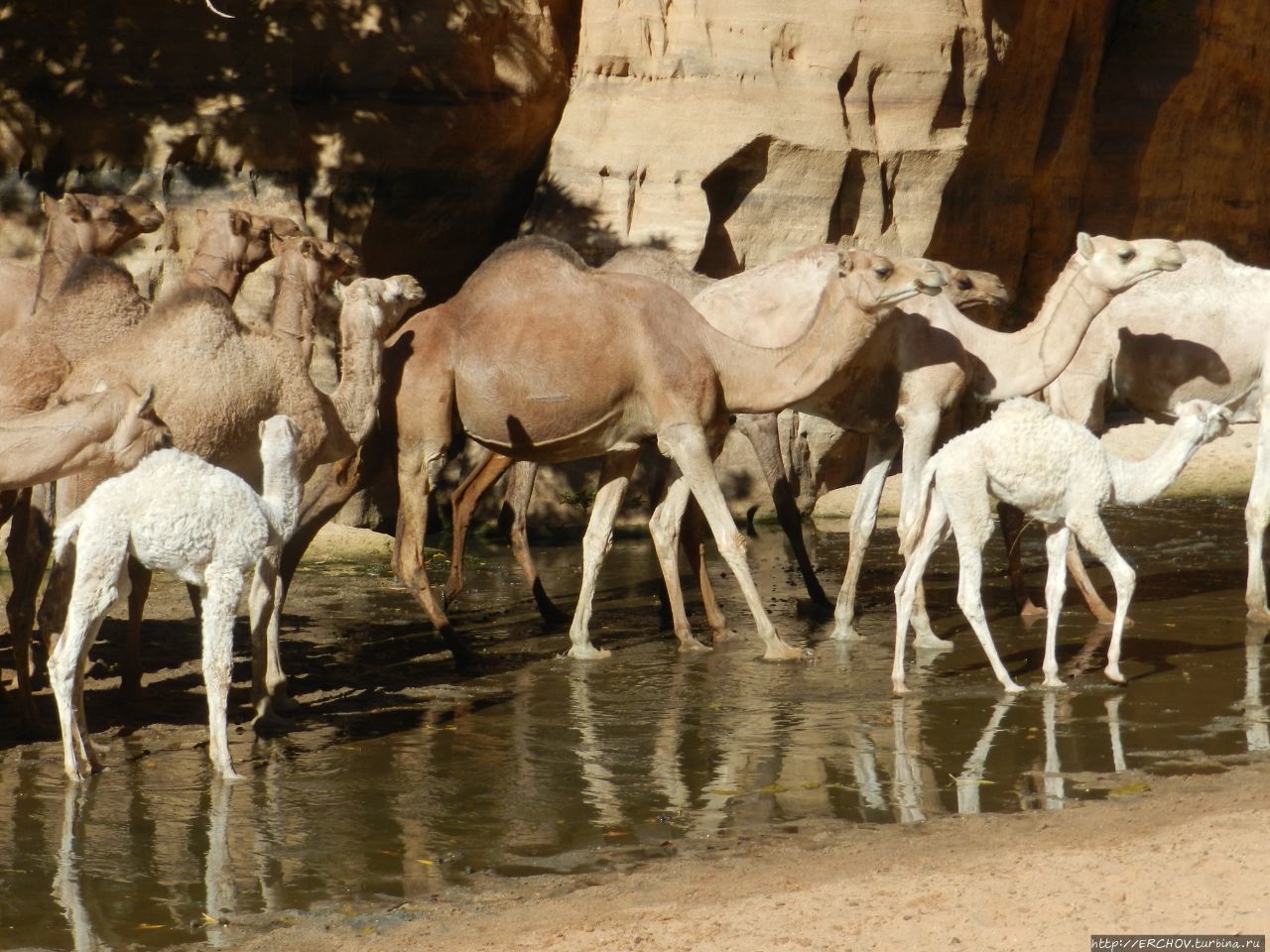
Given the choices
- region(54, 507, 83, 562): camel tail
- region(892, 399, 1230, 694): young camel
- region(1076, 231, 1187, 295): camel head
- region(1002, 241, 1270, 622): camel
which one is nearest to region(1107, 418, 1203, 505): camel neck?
region(892, 399, 1230, 694): young camel

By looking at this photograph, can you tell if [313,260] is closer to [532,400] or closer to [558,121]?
[532,400]

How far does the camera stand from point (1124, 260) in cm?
1027

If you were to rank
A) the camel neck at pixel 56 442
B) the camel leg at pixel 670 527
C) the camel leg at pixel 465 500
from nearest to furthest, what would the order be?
the camel neck at pixel 56 442
the camel leg at pixel 670 527
the camel leg at pixel 465 500

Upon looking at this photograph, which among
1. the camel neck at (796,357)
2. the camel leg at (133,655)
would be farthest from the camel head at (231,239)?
the camel neck at (796,357)

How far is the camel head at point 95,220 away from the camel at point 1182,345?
6027 millimetres

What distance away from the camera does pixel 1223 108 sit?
2030 centimetres

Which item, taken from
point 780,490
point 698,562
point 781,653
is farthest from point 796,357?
point 780,490

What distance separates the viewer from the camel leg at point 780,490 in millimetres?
11695

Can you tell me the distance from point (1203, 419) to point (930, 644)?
205cm

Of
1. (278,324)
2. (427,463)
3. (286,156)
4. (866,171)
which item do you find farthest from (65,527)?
(866,171)

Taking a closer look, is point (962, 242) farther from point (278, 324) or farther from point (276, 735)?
point (276, 735)

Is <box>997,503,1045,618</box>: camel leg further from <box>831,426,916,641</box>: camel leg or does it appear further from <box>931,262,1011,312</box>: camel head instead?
<box>931,262,1011,312</box>: camel head

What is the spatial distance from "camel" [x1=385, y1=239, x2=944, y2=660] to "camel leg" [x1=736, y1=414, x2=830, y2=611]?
1.52 meters

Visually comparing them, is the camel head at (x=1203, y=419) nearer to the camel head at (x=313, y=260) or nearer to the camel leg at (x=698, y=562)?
the camel leg at (x=698, y=562)
